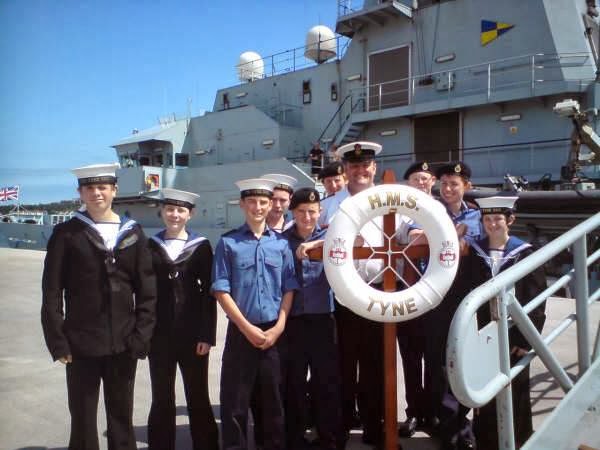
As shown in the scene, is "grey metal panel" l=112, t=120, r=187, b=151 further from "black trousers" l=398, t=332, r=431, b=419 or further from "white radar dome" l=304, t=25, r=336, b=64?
"black trousers" l=398, t=332, r=431, b=419

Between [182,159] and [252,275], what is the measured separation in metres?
15.8

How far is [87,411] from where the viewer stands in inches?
89.4

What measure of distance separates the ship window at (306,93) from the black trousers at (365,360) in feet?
41.7

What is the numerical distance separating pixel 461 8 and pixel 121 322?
1135 cm

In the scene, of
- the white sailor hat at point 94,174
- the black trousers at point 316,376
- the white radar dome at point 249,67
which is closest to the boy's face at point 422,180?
the black trousers at point 316,376

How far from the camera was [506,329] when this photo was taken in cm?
184

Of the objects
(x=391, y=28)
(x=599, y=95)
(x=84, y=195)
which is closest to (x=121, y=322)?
Answer: (x=84, y=195)

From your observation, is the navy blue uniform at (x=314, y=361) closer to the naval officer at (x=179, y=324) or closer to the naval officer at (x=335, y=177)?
the naval officer at (x=179, y=324)

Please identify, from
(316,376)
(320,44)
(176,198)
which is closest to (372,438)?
(316,376)

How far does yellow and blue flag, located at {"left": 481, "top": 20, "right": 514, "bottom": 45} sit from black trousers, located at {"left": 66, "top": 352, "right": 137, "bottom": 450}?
1084 cm

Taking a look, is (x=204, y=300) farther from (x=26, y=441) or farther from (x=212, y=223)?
(x=212, y=223)

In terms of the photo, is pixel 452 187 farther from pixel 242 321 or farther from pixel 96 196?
pixel 96 196

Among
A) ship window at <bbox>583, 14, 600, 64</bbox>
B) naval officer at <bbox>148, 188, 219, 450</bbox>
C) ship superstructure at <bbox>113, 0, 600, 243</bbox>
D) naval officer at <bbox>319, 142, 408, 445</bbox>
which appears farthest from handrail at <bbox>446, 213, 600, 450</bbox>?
ship window at <bbox>583, 14, 600, 64</bbox>

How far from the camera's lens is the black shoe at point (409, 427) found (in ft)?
9.57
